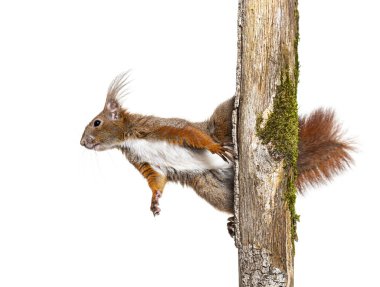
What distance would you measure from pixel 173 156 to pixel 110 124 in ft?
1.90

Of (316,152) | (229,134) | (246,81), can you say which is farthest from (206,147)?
(316,152)

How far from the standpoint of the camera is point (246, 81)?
4.09 metres

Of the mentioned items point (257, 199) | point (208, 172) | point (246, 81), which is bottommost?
point (257, 199)

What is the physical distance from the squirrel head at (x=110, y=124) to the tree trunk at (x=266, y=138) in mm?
1005

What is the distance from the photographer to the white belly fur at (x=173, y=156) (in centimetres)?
446

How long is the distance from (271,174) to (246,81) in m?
0.66

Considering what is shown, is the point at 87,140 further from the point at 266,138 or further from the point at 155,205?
the point at 266,138

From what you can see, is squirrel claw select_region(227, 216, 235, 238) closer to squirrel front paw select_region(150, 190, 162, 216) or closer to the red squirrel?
the red squirrel

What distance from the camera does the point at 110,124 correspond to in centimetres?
468

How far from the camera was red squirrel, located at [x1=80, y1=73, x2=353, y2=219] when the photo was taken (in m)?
4.46

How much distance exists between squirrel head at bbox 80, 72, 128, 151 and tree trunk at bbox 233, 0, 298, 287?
1.01 meters

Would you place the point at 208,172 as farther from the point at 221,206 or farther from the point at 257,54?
the point at 257,54

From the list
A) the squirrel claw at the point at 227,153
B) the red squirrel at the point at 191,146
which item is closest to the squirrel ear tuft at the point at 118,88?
the red squirrel at the point at 191,146

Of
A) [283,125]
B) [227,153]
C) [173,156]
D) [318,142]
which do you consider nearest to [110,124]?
[173,156]
